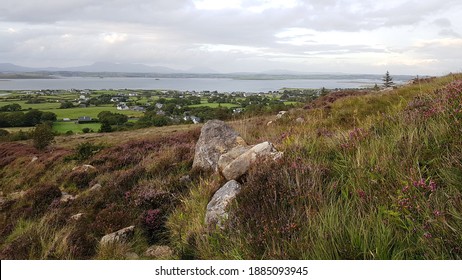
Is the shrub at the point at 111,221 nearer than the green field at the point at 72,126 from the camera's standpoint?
Yes

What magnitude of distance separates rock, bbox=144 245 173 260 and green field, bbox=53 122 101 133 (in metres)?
53.8

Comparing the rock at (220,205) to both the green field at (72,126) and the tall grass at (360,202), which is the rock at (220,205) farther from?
the green field at (72,126)

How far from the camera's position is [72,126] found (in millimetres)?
58625

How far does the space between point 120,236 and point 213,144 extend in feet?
13.1

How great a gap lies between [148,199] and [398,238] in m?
4.62

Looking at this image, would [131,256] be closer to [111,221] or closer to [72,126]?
[111,221]

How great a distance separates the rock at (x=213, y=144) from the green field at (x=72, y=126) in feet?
164

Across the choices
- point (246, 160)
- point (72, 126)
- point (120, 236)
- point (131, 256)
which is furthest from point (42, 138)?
point (72, 126)

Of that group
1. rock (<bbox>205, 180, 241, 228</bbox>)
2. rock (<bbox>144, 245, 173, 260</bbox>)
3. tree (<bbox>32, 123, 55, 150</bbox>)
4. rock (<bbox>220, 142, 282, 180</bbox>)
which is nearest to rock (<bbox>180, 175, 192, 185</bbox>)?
rock (<bbox>220, 142, 282, 180</bbox>)

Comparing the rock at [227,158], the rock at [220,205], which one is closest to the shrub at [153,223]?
the rock at [220,205]

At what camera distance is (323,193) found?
11.9ft

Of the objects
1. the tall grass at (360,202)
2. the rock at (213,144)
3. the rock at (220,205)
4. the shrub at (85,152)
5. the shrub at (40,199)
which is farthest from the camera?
the shrub at (85,152)

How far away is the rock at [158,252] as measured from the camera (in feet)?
13.5
